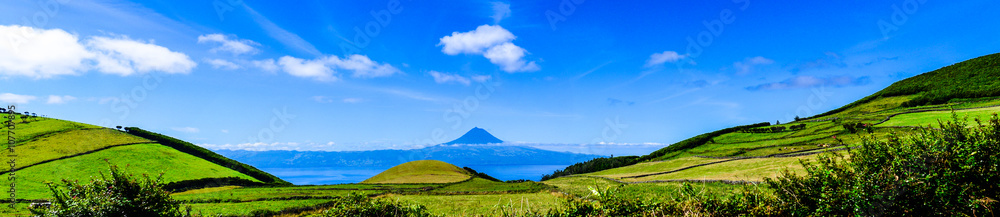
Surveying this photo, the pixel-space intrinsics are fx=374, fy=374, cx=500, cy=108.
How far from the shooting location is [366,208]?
909cm

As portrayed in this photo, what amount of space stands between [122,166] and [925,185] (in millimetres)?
85627

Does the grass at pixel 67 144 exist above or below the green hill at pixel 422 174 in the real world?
above

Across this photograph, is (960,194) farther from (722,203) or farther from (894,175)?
(722,203)

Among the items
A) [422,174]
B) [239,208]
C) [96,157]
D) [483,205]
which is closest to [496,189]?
[483,205]

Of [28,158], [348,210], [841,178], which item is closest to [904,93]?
[841,178]

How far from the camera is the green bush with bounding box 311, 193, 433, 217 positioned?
29.4 feet

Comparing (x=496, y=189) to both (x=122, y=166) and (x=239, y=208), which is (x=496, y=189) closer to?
(x=239, y=208)

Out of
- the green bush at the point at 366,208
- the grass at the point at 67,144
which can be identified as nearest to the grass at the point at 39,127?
the grass at the point at 67,144

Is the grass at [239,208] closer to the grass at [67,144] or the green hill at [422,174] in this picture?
the green hill at [422,174]

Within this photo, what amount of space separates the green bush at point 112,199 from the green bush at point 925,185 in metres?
16.9

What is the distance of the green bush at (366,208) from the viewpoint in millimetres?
8953

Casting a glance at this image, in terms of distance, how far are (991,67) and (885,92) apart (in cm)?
2584

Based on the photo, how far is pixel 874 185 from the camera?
792cm

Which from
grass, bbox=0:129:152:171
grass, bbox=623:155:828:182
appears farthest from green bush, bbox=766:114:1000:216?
grass, bbox=0:129:152:171
